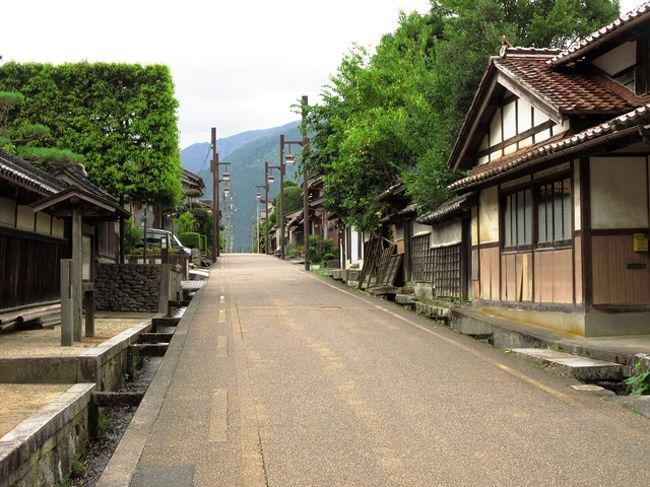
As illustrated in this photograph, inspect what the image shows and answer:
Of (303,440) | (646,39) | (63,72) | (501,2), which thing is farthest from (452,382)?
(63,72)

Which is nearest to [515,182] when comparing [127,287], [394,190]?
[394,190]

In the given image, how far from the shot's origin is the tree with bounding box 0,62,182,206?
2823 centimetres

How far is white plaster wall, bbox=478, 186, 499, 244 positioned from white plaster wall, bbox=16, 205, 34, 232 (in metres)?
11.1

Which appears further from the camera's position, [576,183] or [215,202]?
[215,202]

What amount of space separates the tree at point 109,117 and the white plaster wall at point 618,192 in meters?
20.0

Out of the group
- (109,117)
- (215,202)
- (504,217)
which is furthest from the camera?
(215,202)

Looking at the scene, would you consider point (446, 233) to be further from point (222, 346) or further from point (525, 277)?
point (222, 346)

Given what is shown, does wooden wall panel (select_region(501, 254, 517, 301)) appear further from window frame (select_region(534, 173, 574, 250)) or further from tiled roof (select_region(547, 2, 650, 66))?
tiled roof (select_region(547, 2, 650, 66))

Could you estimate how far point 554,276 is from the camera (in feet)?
45.0

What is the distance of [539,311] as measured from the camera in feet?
47.0

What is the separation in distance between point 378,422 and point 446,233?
1543cm

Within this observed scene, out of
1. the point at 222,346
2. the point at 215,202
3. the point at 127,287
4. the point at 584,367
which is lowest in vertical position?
the point at 222,346

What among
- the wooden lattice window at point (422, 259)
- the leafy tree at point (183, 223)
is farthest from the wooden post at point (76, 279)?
the leafy tree at point (183, 223)

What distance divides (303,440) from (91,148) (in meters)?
24.5
